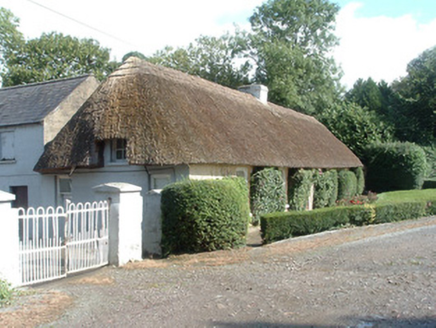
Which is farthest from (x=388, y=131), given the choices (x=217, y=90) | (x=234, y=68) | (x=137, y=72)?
(x=137, y=72)

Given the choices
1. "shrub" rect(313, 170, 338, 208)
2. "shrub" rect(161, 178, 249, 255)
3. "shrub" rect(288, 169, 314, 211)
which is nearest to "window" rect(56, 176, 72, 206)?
"shrub" rect(161, 178, 249, 255)

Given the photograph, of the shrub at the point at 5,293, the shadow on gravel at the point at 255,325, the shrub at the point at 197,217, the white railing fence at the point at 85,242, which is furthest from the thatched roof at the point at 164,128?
the shadow on gravel at the point at 255,325

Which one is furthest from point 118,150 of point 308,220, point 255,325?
point 255,325

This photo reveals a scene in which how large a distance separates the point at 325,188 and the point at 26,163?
553 inches

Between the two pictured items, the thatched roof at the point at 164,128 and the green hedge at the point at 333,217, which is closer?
the green hedge at the point at 333,217

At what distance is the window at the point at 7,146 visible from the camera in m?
20.0

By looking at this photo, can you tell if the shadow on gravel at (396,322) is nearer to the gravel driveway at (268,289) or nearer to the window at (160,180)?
the gravel driveway at (268,289)

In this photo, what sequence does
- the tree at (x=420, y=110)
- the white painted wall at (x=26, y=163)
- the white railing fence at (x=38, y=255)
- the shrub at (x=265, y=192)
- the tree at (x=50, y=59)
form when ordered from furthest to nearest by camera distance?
the tree at (x=50, y=59)
the tree at (x=420, y=110)
the white painted wall at (x=26, y=163)
the shrub at (x=265, y=192)
the white railing fence at (x=38, y=255)

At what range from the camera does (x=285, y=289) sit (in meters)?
7.71

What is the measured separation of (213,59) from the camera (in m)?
43.5

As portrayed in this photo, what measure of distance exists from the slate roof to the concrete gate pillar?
32.0 ft

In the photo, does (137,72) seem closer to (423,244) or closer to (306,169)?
(306,169)

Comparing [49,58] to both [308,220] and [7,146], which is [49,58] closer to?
[7,146]

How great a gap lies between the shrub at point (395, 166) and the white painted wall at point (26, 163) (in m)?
22.0
